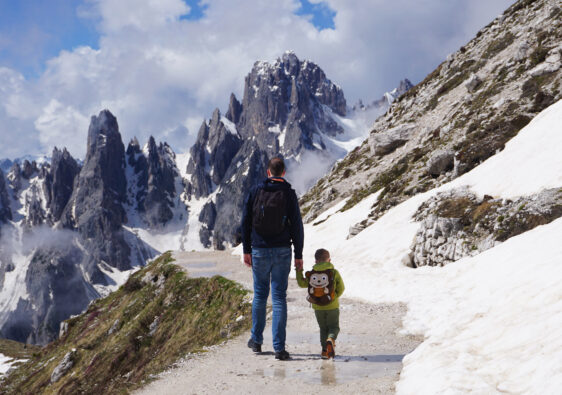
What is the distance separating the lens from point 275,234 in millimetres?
7773

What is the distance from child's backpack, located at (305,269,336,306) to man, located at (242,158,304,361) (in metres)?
0.41

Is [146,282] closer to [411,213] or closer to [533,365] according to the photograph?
[411,213]

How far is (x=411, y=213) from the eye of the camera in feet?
77.3

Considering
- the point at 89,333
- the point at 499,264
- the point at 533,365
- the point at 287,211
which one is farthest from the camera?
the point at 89,333

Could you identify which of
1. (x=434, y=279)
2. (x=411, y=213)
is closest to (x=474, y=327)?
(x=434, y=279)

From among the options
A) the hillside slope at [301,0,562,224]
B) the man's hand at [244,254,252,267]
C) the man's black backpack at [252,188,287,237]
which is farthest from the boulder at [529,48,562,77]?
the man's hand at [244,254,252,267]

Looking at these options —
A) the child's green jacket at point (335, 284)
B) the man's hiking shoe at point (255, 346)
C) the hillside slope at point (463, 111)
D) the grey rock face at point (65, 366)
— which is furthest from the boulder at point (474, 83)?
the grey rock face at point (65, 366)

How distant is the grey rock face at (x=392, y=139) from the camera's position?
48250 mm

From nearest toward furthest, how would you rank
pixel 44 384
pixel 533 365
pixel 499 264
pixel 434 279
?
pixel 533 365 < pixel 499 264 < pixel 434 279 < pixel 44 384

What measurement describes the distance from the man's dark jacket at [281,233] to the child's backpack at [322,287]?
54 centimetres

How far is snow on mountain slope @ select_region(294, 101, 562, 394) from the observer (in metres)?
5.19

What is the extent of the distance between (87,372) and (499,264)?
22.1 meters

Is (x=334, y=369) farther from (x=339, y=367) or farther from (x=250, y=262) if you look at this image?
(x=250, y=262)

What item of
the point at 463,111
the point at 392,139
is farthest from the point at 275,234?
the point at 392,139
